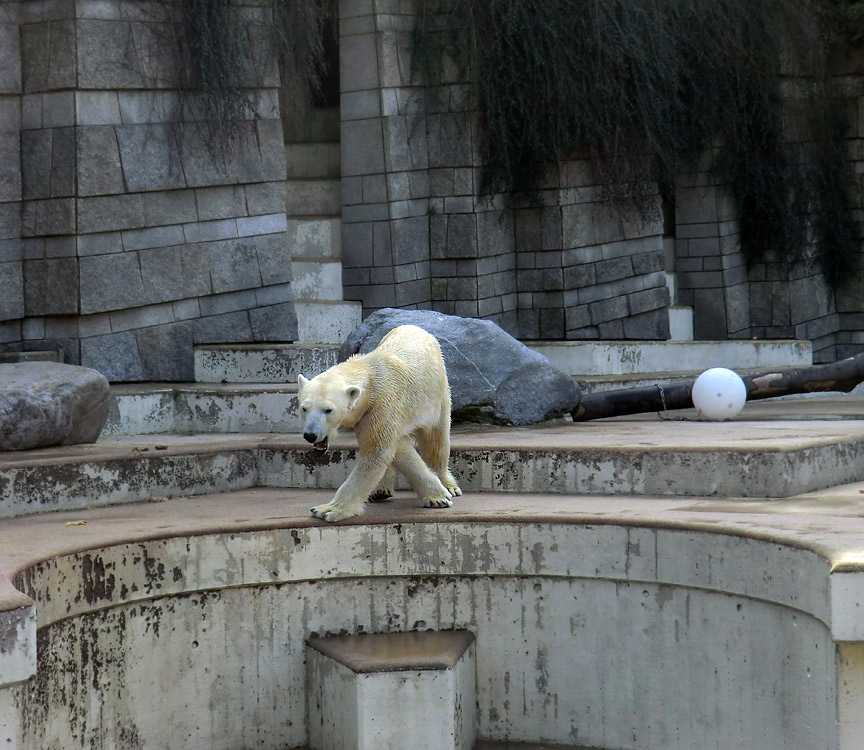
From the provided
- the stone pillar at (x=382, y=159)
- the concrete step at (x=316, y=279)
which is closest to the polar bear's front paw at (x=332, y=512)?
the stone pillar at (x=382, y=159)

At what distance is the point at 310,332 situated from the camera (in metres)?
8.57

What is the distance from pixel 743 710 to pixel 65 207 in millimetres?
4648

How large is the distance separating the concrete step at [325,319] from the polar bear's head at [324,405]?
3.99 meters

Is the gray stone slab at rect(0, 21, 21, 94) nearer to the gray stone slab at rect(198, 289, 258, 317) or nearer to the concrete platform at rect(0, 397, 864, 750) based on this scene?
the gray stone slab at rect(198, 289, 258, 317)

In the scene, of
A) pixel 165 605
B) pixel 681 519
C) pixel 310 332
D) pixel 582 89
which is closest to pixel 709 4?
pixel 582 89

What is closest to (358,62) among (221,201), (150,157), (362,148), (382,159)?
(362,148)

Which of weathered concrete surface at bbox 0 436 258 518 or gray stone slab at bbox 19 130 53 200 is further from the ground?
gray stone slab at bbox 19 130 53 200

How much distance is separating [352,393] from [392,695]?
41.3 inches

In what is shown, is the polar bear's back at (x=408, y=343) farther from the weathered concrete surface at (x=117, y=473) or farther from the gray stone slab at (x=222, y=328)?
the gray stone slab at (x=222, y=328)

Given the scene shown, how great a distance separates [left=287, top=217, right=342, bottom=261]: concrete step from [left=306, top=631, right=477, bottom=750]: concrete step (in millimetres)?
4731

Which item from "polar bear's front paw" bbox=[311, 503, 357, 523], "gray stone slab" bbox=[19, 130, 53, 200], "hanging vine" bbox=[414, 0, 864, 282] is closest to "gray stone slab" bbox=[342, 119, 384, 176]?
"hanging vine" bbox=[414, 0, 864, 282]

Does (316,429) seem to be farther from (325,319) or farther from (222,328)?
(325,319)

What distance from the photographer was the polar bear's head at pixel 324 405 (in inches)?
172

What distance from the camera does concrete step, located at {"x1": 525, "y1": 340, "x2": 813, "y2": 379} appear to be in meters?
8.41
